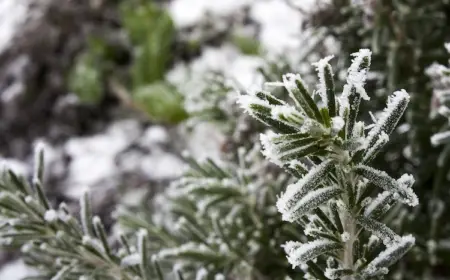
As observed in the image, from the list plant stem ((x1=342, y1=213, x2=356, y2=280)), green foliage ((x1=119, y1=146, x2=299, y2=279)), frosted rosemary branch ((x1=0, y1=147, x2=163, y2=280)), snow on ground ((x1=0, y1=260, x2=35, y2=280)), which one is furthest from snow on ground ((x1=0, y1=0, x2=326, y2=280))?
plant stem ((x1=342, y1=213, x2=356, y2=280))

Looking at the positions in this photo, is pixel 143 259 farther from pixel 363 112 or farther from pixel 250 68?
pixel 250 68

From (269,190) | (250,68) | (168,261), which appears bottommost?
(168,261)

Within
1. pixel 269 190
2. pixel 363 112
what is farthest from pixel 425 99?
pixel 269 190

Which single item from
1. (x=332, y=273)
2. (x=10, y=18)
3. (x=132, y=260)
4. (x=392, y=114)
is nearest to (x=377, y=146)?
(x=392, y=114)

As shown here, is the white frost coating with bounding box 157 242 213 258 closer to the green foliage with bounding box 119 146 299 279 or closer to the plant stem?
the green foliage with bounding box 119 146 299 279

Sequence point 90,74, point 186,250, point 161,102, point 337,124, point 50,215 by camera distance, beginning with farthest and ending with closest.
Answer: point 90,74 < point 161,102 < point 186,250 < point 50,215 < point 337,124

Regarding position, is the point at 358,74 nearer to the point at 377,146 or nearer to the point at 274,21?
the point at 377,146

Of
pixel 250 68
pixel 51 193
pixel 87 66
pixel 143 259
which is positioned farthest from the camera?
pixel 87 66

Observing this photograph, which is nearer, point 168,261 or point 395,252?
point 395,252
